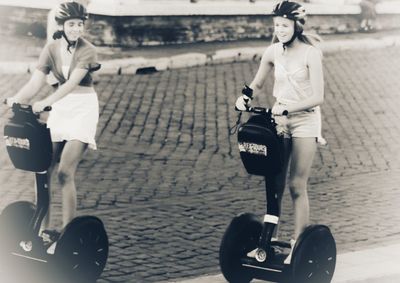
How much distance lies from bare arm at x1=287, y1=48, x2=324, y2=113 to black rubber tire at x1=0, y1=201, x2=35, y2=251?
1.87 meters

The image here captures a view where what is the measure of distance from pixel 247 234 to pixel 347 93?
25.8ft

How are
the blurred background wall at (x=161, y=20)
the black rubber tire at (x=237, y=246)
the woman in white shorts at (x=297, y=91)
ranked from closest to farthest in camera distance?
the woman in white shorts at (x=297, y=91) < the black rubber tire at (x=237, y=246) < the blurred background wall at (x=161, y=20)

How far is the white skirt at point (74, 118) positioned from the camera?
20.9ft

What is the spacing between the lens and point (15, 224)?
→ 650 cm

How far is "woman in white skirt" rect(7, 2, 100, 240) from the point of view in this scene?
6277 millimetres

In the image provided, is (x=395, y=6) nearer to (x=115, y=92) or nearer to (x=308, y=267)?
(x=115, y=92)

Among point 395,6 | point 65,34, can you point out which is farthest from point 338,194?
point 395,6

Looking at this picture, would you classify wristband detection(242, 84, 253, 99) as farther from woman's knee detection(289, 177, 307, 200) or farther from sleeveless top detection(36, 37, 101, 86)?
sleeveless top detection(36, 37, 101, 86)

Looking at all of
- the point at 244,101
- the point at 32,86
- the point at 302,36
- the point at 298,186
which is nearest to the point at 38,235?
the point at 32,86

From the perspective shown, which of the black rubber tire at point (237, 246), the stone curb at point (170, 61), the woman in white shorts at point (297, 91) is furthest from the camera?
the stone curb at point (170, 61)

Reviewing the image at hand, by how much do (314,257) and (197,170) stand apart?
4.04 m

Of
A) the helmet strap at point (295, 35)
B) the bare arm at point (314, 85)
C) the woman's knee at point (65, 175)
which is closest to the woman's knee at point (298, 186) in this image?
the bare arm at point (314, 85)

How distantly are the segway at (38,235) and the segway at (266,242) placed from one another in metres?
0.87

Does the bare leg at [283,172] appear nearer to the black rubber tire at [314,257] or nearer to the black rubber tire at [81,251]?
the black rubber tire at [314,257]
